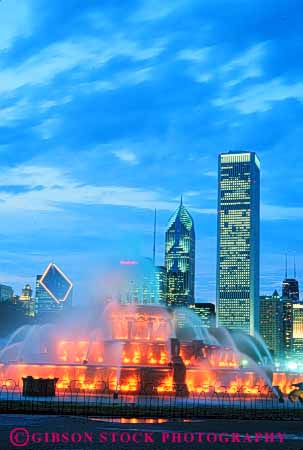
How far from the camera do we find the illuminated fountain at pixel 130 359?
144 ft

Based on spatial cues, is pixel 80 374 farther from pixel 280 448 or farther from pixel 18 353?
pixel 280 448

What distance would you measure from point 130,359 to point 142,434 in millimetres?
22566

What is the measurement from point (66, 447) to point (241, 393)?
23331 millimetres

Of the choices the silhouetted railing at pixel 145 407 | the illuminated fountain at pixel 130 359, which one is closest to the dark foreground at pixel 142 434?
the silhouetted railing at pixel 145 407

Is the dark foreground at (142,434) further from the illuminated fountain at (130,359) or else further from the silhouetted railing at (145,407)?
the illuminated fountain at (130,359)

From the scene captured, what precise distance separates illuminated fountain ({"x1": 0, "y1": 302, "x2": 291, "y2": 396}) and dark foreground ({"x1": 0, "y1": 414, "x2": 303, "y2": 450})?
11.7 metres

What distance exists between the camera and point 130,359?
48.4 metres

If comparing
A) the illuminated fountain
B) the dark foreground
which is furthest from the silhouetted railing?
the illuminated fountain

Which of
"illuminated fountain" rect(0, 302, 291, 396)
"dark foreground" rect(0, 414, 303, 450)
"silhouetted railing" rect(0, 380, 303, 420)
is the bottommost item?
"dark foreground" rect(0, 414, 303, 450)

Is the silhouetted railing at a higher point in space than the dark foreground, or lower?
higher

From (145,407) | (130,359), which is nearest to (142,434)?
(145,407)

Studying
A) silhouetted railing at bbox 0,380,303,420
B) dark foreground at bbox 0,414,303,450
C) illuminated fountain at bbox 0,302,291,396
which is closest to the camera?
dark foreground at bbox 0,414,303,450

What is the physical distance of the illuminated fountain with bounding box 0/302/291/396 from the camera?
144ft

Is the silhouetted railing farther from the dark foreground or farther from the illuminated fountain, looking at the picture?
the illuminated fountain
